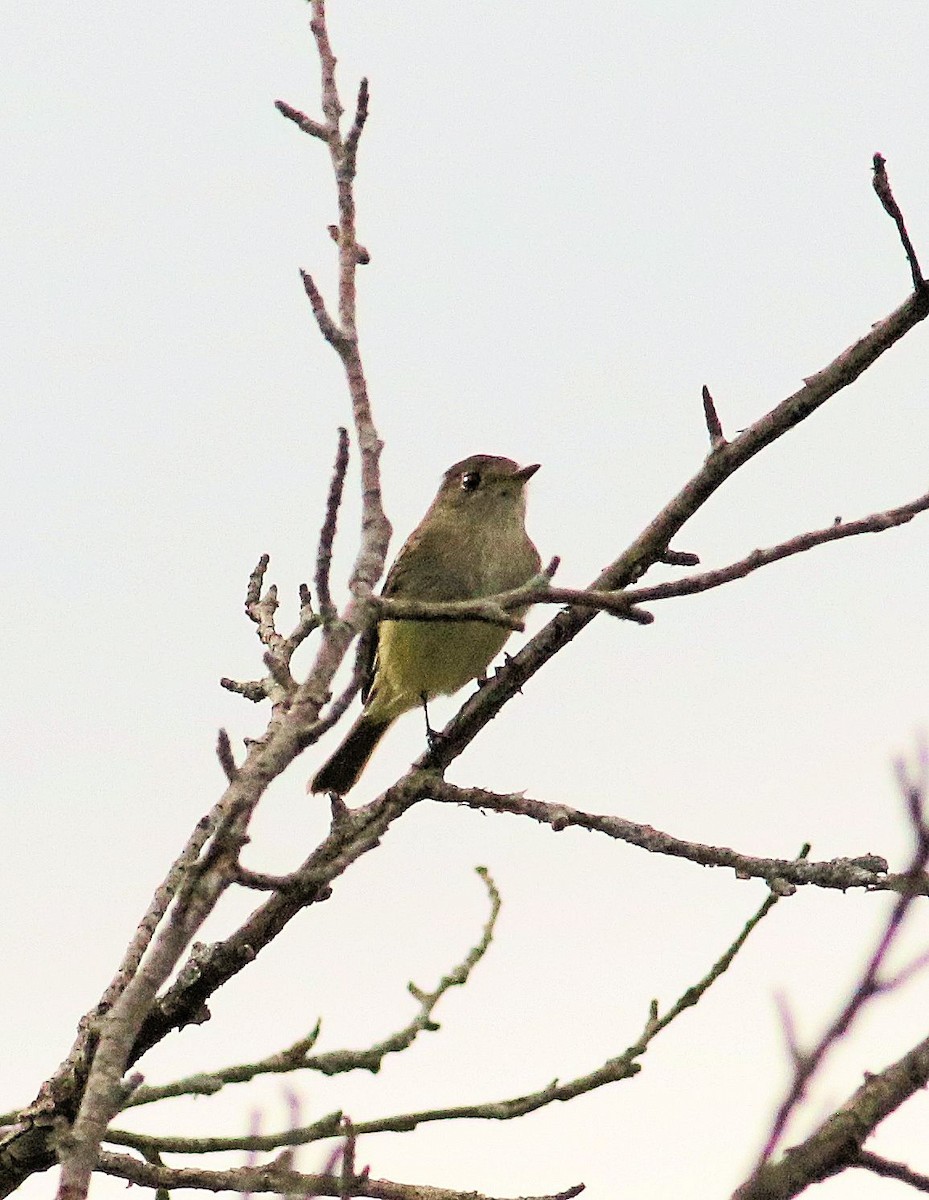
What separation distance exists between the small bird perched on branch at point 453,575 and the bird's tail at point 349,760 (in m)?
0.11

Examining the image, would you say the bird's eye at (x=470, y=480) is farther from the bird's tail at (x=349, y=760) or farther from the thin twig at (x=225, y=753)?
the thin twig at (x=225, y=753)

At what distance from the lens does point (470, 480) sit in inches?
418

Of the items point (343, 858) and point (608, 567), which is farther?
point (608, 567)

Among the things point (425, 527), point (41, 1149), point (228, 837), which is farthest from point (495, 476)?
point (228, 837)

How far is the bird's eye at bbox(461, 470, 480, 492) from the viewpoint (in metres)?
10.5

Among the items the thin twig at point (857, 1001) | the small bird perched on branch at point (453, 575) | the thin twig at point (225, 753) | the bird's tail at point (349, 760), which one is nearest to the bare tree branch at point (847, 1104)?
the thin twig at point (857, 1001)

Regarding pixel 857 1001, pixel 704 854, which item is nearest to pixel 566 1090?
pixel 704 854

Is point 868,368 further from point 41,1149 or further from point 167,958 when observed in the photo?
point 41,1149

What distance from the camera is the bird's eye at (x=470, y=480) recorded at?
415 inches

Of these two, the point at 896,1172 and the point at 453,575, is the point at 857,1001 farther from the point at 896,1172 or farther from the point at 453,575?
the point at 453,575

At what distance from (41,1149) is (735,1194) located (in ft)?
11.6

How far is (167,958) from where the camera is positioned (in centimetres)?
262

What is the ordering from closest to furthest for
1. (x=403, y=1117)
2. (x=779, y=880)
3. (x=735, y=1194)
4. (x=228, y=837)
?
(x=735, y=1194) < (x=228, y=837) < (x=403, y=1117) < (x=779, y=880)

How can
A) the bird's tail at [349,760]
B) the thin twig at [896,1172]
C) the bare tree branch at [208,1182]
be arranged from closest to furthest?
the thin twig at [896,1172], the bare tree branch at [208,1182], the bird's tail at [349,760]
